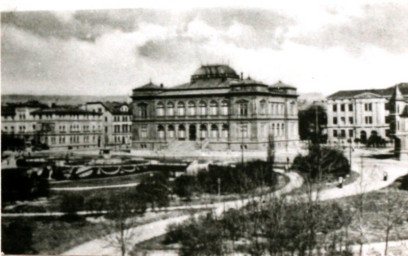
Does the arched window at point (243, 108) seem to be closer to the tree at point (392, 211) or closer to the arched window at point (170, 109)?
the arched window at point (170, 109)

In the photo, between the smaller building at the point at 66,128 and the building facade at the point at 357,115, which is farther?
the smaller building at the point at 66,128

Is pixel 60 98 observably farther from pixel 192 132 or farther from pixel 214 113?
pixel 214 113

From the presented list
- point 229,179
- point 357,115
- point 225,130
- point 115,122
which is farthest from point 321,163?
point 115,122

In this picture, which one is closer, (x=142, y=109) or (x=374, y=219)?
(x=374, y=219)

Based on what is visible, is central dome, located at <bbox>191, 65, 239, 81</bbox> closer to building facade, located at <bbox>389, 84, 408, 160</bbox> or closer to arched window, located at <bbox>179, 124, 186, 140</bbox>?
arched window, located at <bbox>179, 124, 186, 140</bbox>

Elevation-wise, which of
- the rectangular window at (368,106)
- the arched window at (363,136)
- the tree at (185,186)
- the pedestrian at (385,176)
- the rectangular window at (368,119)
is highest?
the rectangular window at (368,106)

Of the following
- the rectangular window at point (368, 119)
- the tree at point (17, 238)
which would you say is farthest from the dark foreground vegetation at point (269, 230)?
the tree at point (17, 238)
